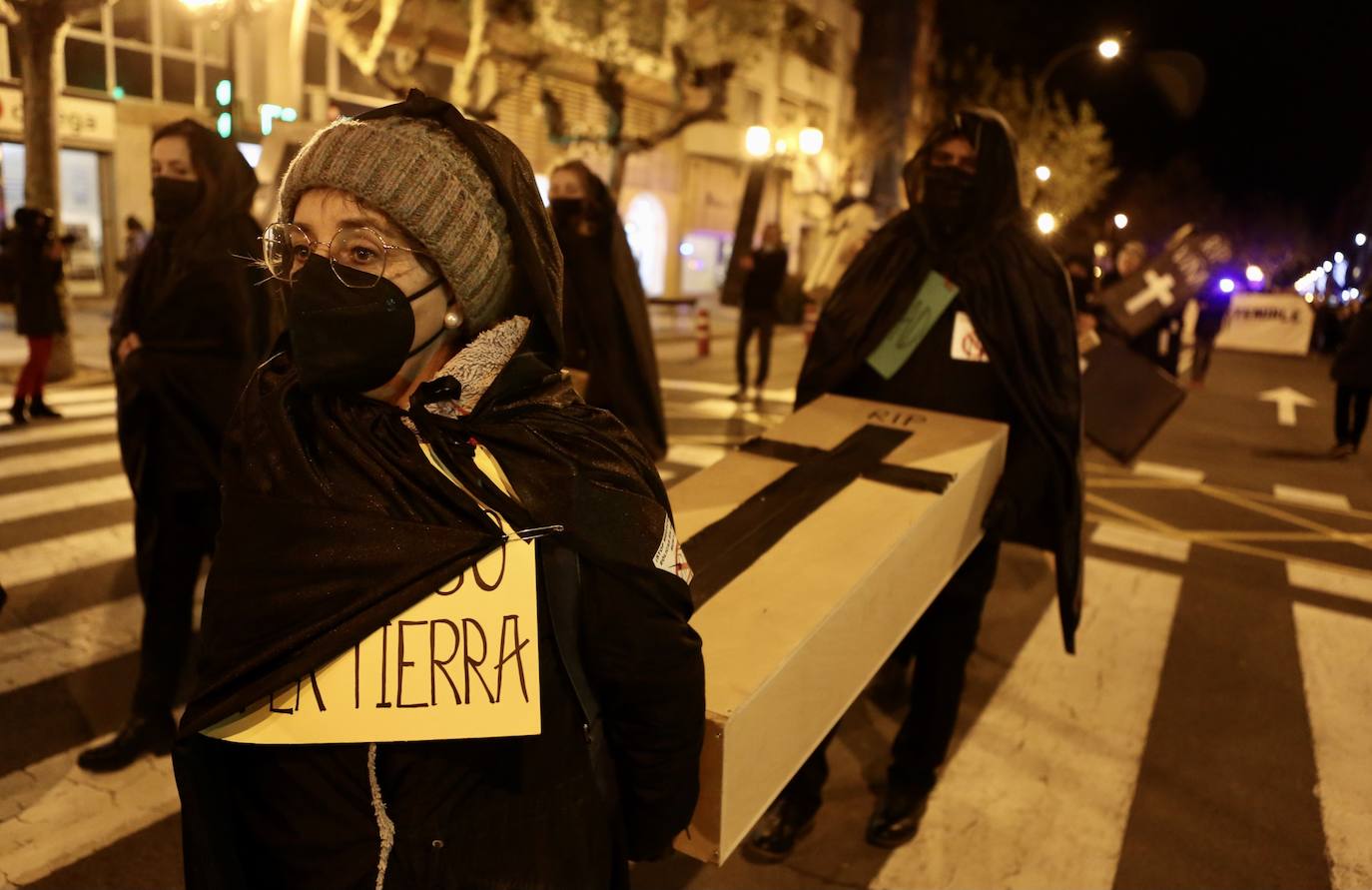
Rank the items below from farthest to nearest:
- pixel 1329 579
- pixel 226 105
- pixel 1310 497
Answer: pixel 226 105 → pixel 1310 497 → pixel 1329 579

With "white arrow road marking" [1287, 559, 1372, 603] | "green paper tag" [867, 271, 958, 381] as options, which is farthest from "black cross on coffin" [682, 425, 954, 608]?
"white arrow road marking" [1287, 559, 1372, 603]

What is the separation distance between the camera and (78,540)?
5777 mm

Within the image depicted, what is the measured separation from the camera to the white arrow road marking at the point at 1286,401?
1420cm

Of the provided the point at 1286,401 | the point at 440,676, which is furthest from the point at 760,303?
the point at 440,676

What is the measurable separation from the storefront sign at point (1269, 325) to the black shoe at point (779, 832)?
26.8m

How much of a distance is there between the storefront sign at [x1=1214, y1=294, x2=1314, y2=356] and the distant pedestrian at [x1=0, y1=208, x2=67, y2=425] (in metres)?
26.1

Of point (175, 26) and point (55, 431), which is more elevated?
point (175, 26)

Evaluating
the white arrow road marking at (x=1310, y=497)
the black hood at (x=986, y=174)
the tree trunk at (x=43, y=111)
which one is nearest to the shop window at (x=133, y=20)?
the tree trunk at (x=43, y=111)

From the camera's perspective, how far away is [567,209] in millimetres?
4402

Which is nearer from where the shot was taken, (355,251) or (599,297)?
(355,251)

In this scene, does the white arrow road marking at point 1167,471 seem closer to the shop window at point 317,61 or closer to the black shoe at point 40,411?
the black shoe at point 40,411

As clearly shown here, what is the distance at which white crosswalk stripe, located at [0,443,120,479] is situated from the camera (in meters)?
7.20

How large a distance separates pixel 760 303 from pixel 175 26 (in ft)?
52.5

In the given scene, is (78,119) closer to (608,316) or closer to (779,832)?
(608,316)
